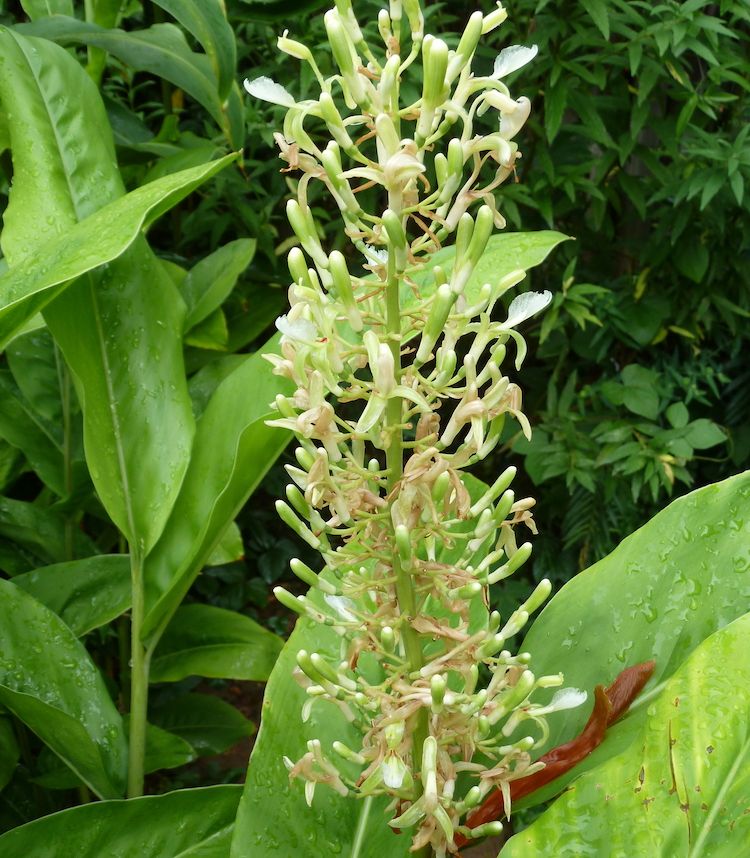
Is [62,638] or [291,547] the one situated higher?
[62,638]

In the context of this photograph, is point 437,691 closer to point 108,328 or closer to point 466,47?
point 466,47

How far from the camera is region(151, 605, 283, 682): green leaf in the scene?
1616 millimetres

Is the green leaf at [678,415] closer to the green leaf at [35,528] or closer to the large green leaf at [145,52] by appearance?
the large green leaf at [145,52]

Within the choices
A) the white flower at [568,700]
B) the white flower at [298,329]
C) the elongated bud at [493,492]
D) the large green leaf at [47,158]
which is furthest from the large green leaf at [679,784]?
the large green leaf at [47,158]

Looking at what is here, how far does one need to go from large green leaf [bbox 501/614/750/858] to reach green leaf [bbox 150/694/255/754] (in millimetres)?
1152

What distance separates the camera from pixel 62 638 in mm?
1344

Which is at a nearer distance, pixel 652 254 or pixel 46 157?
pixel 46 157

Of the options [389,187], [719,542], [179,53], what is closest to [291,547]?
[179,53]

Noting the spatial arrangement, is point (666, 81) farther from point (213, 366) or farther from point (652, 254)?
point (213, 366)

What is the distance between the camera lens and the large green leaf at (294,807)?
105 centimetres

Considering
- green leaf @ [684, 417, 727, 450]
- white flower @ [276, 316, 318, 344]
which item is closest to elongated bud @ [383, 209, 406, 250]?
white flower @ [276, 316, 318, 344]

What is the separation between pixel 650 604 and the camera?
3.43 ft

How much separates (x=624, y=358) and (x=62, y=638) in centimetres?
170

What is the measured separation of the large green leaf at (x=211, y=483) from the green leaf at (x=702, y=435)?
4.03 ft
